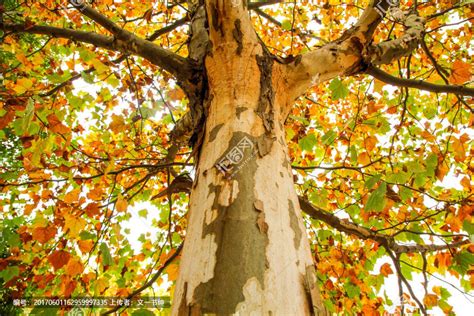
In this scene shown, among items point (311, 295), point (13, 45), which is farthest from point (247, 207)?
point (13, 45)

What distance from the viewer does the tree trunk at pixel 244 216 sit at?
0.69m

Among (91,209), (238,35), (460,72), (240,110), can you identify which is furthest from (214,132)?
(460,72)

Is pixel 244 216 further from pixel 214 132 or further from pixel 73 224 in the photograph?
pixel 73 224

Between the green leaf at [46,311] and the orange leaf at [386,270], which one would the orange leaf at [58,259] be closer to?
the green leaf at [46,311]

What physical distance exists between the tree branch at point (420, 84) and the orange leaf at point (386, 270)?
5.34ft

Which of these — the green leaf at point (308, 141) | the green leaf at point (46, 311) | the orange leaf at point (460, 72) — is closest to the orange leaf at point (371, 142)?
the green leaf at point (308, 141)

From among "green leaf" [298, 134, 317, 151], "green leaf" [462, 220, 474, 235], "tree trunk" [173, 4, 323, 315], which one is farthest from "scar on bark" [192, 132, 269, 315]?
"green leaf" [462, 220, 474, 235]

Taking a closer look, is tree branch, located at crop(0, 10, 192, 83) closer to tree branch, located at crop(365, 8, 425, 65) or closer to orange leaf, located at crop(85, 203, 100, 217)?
orange leaf, located at crop(85, 203, 100, 217)

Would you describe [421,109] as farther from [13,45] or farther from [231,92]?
[13,45]

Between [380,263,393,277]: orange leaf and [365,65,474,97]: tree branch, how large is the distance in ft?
5.34

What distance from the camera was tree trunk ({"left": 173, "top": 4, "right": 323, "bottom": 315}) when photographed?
0.69 m

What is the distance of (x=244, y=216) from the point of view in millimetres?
829

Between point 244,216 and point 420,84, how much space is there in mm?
1902

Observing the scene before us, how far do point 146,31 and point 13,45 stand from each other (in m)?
1.96
